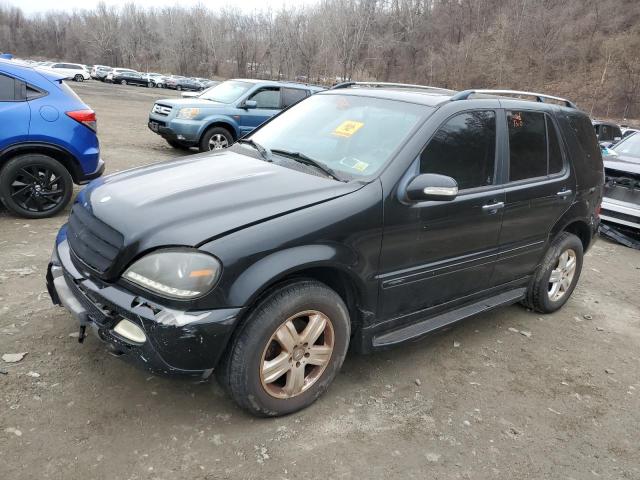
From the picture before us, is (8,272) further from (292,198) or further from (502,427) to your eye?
(502,427)

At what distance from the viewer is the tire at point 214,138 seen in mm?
10578

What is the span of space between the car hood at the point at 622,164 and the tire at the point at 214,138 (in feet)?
22.8

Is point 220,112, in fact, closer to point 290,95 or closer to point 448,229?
point 290,95

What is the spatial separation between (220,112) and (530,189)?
800 centimetres

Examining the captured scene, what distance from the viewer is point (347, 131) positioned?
3.48 meters

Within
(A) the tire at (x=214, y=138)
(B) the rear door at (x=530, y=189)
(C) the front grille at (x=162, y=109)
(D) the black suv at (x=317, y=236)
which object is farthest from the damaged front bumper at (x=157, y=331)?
(C) the front grille at (x=162, y=109)

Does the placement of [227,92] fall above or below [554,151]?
below

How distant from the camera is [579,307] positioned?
5.10 metres

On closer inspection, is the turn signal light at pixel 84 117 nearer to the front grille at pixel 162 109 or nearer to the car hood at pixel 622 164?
the front grille at pixel 162 109

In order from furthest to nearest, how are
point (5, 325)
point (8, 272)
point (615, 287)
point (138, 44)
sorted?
point (138, 44), point (615, 287), point (8, 272), point (5, 325)

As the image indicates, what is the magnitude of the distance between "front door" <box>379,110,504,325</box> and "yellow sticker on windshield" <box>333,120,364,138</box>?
531mm

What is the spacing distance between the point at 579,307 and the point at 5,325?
5.01 metres


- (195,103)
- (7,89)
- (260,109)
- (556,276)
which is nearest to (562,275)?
(556,276)

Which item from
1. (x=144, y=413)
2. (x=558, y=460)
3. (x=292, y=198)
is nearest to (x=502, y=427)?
(x=558, y=460)
